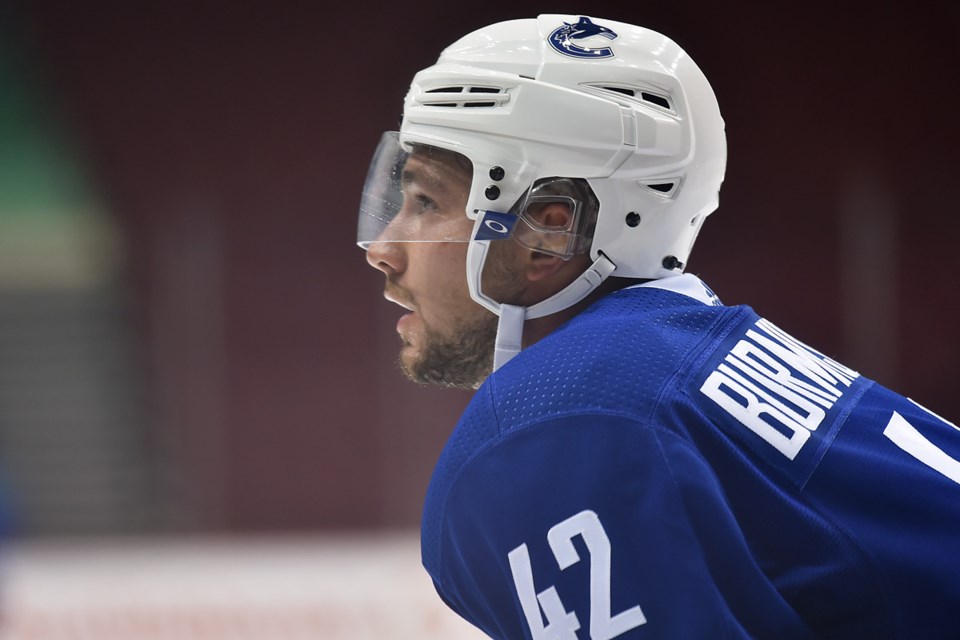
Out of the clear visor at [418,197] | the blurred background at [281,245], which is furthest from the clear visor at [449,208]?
the blurred background at [281,245]

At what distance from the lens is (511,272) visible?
1444 mm

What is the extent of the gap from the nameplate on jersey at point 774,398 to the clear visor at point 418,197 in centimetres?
42

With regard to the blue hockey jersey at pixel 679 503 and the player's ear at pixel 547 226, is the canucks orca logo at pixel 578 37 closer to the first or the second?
the player's ear at pixel 547 226

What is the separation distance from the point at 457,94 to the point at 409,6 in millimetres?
5274

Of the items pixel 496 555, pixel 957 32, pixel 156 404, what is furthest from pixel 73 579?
pixel 957 32

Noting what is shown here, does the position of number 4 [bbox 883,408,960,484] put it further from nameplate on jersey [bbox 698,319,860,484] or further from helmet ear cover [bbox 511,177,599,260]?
helmet ear cover [bbox 511,177,599,260]

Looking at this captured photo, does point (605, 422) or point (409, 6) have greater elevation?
point (605, 422)

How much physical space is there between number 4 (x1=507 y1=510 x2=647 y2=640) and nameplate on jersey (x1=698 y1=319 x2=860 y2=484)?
0.59 ft

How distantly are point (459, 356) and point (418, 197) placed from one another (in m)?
0.22

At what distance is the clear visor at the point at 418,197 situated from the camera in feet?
4.83

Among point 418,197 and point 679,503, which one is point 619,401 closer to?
point 679,503

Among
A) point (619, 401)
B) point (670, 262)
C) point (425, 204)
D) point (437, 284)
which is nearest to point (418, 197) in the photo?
point (425, 204)

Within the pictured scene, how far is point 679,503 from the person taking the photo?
1006 mm

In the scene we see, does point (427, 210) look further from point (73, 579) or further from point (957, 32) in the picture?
point (957, 32)
